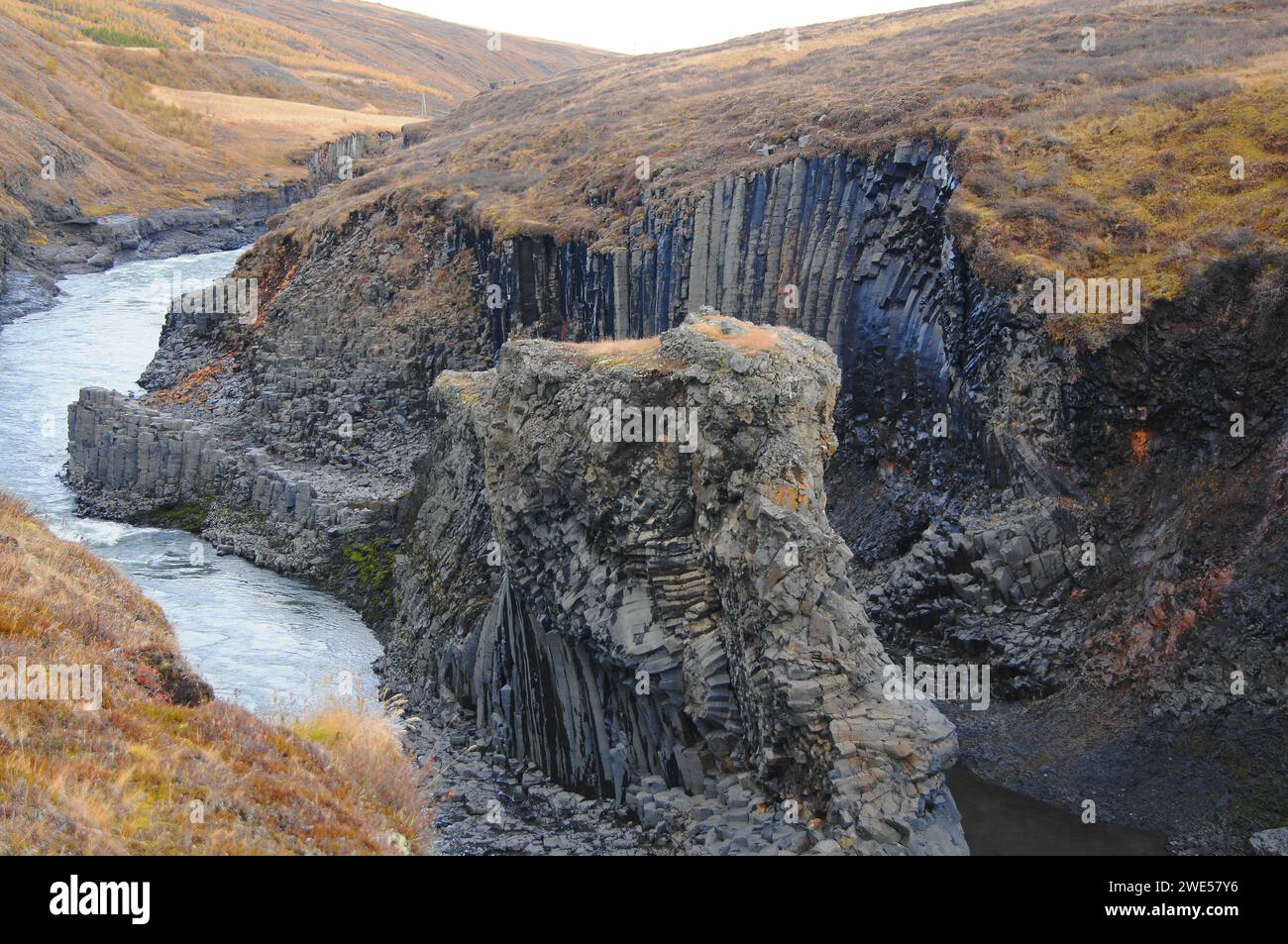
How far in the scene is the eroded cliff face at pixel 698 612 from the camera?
64.5 feet

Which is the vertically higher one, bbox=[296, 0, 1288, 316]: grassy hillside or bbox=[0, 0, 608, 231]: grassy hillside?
bbox=[0, 0, 608, 231]: grassy hillside

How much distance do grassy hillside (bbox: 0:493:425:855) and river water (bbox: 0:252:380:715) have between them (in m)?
2.88

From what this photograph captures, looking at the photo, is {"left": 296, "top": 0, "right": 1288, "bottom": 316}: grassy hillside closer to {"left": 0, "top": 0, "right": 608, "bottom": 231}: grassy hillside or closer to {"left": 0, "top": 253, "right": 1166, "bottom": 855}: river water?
{"left": 0, "top": 253, "right": 1166, "bottom": 855}: river water

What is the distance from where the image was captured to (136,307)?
71938mm

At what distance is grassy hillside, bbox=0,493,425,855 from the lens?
36.4 feet

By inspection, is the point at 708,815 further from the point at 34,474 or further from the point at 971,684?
the point at 34,474

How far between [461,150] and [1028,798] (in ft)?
194

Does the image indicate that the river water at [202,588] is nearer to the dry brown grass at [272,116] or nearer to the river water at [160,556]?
the river water at [160,556]

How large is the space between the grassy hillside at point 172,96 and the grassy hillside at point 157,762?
71025 mm

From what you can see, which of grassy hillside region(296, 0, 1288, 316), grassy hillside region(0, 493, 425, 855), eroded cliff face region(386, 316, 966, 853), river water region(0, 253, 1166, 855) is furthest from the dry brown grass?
grassy hillside region(0, 493, 425, 855)

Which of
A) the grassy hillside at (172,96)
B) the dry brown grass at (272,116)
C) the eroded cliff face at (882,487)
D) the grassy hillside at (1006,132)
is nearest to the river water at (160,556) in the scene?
the eroded cliff face at (882,487)
